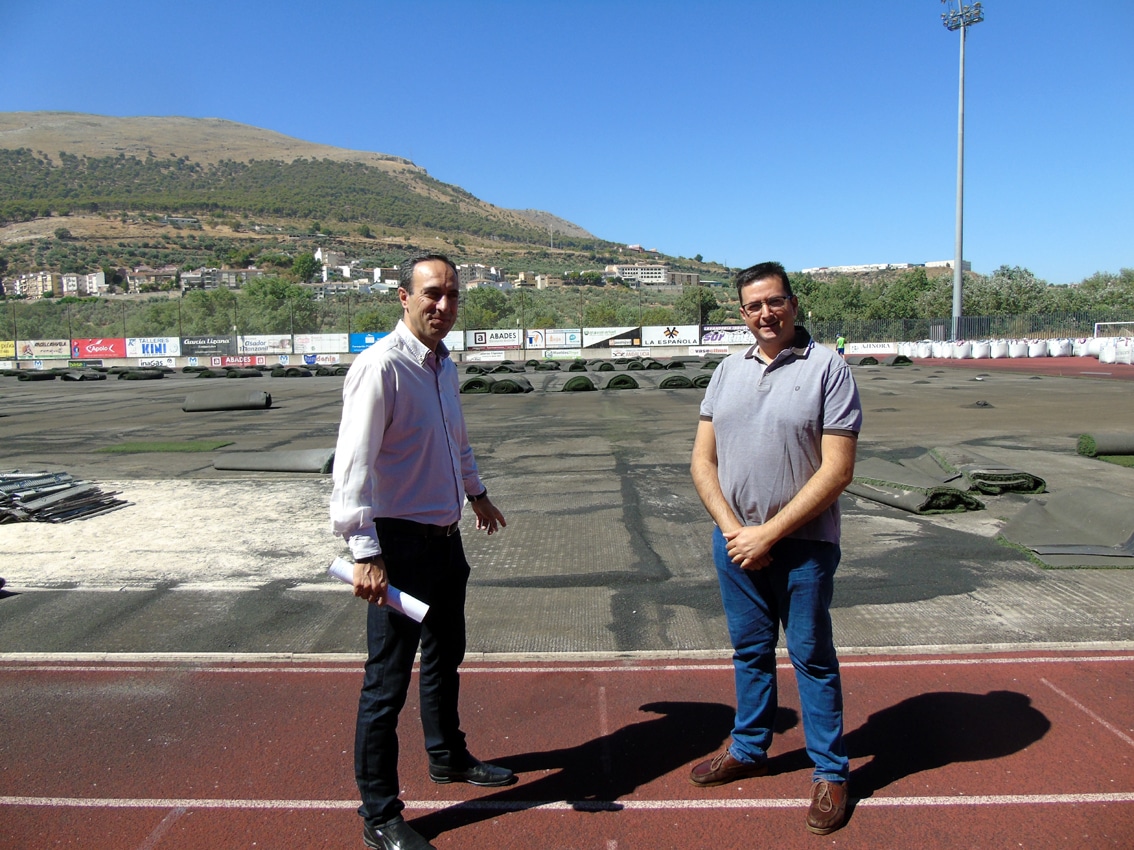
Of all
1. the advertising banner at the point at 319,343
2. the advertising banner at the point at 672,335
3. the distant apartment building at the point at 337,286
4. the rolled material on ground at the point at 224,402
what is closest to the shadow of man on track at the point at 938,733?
the rolled material on ground at the point at 224,402

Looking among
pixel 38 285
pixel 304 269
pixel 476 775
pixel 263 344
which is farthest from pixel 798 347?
pixel 38 285

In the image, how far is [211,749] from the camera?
3777mm

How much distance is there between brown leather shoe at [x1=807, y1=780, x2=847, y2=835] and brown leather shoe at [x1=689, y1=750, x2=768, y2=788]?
0.33m

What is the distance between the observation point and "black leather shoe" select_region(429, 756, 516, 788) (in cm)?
341

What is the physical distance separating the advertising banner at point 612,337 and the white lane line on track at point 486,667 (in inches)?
1909

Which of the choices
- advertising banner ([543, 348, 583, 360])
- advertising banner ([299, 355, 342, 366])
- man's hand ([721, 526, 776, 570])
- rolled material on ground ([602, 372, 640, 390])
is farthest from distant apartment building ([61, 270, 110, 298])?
man's hand ([721, 526, 776, 570])

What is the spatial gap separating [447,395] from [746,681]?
169cm

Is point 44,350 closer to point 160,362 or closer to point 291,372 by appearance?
point 160,362

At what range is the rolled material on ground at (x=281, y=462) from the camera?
1112 cm

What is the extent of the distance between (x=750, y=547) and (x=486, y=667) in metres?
2.17

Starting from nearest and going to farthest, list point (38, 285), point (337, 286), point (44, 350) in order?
1. point (44, 350)
2. point (337, 286)
3. point (38, 285)

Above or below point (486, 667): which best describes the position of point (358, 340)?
above

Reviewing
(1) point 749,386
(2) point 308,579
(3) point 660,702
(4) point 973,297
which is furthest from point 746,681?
(4) point 973,297

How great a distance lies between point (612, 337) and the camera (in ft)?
174
